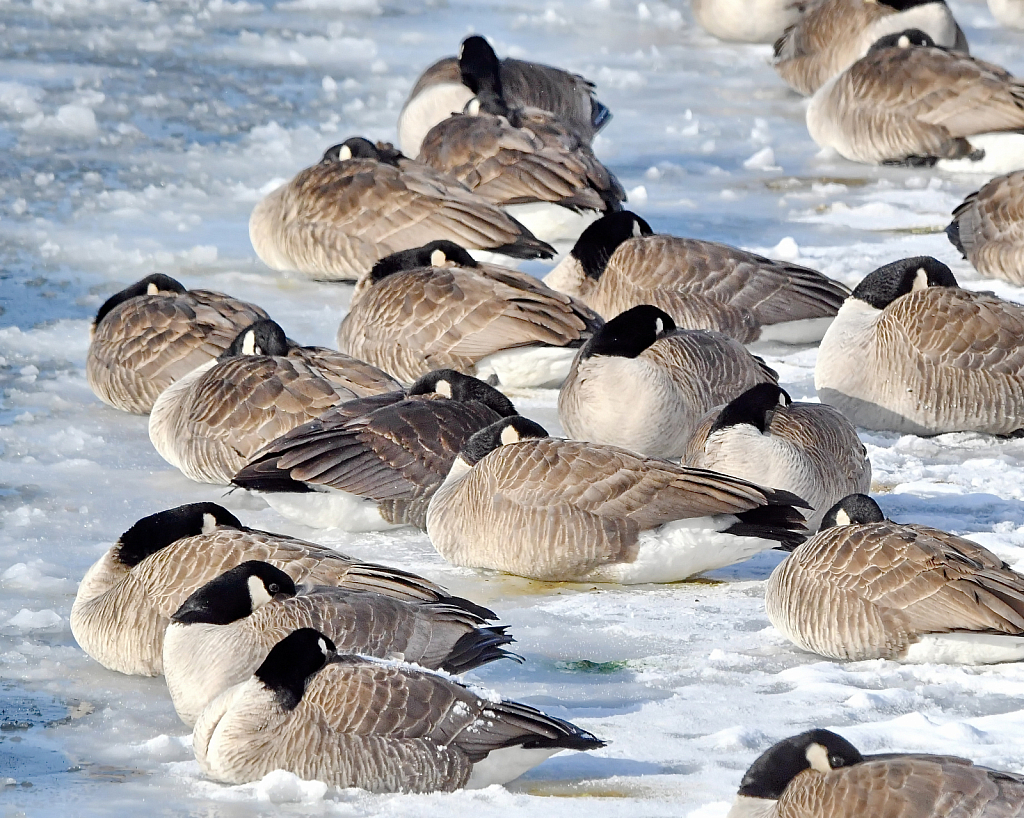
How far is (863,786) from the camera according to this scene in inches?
150

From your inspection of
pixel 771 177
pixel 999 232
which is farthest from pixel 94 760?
pixel 771 177

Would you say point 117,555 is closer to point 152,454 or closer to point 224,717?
point 224,717

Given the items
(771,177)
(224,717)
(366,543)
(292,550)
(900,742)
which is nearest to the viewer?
(224,717)

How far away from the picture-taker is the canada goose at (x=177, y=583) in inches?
209

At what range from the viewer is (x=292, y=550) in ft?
17.9

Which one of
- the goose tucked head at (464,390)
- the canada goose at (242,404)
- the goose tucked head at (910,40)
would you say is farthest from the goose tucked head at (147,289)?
the goose tucked head at (910,40)

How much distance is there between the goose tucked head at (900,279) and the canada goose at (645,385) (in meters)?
1.12

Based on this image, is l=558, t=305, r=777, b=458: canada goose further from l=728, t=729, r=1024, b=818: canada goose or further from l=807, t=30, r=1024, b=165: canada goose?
l=807, t=30, r=1024, b=165: canada goose

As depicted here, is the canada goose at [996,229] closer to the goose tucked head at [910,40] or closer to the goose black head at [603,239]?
the goose black head at [603,239]

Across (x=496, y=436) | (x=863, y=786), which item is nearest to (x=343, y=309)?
(x=496, y=436)

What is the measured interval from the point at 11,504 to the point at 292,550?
2136 mm

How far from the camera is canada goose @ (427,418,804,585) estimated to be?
6.17 meters

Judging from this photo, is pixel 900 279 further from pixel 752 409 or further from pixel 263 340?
pixel 263 340

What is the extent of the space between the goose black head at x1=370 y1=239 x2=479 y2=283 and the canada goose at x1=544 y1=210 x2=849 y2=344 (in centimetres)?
84
